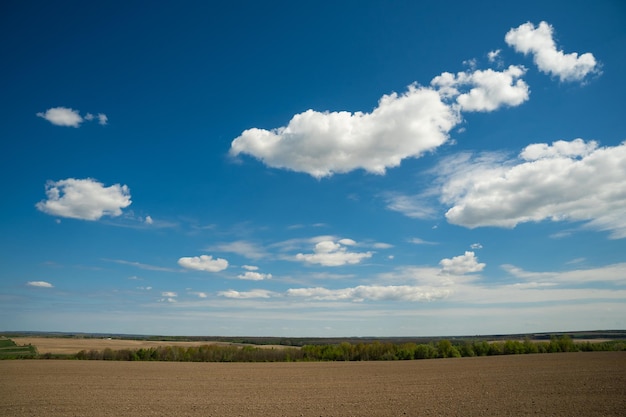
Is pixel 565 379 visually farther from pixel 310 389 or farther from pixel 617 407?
pixel 310 389

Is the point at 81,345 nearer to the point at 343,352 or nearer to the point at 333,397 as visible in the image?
the point at 343,352

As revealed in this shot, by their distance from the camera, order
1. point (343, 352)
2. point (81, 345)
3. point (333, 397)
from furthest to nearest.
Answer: point (81, 345) → point (343, 352) → point (333, 397)

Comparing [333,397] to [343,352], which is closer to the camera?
[333,397]

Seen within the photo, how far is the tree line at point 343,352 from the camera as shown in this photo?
8050 centimetres

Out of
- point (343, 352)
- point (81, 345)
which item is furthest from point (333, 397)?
point (81, 345)

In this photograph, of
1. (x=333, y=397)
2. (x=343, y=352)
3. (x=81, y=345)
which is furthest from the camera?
(x=81, y=345)

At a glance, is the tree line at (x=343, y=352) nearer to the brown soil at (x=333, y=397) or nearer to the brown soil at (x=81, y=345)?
the brown soil at (x=81, y=345)

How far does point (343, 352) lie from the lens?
82.4 m

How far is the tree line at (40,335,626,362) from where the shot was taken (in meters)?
80.5

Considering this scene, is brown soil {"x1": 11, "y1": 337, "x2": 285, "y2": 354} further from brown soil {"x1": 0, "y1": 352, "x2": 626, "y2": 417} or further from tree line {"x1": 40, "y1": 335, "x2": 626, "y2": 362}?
brown soil {"x1": 0, "y1": 352, "x2": 626, "y2": 417}

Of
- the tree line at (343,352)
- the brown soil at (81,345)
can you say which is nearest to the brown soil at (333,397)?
the tree line at (343,352)

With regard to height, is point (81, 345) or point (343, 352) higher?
point (343, 352)

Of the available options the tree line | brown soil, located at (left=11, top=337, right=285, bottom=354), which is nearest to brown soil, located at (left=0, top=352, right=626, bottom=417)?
the tree line

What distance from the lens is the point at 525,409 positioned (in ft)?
68.6
